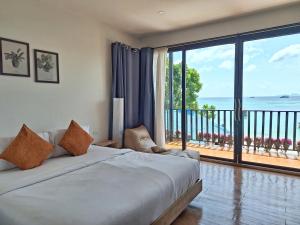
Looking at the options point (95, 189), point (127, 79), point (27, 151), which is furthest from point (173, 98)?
point (95, 189)

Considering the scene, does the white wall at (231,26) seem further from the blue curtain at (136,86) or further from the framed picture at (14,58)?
the framed picture at (14,58)

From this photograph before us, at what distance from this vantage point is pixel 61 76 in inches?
127

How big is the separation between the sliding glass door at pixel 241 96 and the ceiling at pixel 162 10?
1.72ft

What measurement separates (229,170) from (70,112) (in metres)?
2.85

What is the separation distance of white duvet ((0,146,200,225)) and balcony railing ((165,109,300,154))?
261cm

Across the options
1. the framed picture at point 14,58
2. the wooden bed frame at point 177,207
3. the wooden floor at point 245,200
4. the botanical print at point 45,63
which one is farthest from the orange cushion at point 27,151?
the wooden floor at point 245,200

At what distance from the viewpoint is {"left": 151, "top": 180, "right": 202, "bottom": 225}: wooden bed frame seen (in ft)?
5.79

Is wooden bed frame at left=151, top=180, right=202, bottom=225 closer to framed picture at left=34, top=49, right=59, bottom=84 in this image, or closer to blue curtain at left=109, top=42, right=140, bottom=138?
blue curtain at left=109, top=42, right=140, bottom=138

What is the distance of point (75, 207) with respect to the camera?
135cm

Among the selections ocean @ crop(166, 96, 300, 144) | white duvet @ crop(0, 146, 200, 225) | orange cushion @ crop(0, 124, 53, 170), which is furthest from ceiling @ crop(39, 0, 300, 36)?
white duvet @ crop(0, 146, 200, 225)

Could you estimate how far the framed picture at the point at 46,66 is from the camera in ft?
9.55

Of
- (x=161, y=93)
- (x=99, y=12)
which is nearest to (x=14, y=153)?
(x=99, y=12)

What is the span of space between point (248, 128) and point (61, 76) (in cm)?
385

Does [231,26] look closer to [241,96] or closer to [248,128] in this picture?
[241,96]
